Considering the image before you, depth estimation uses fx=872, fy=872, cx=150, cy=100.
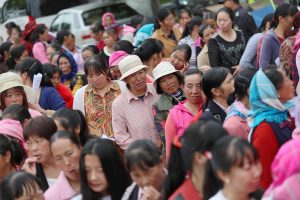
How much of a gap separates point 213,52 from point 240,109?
11.7ft

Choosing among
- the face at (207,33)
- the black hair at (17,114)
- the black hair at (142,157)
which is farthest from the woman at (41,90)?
the black hair at (142,157)

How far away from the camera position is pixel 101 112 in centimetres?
876

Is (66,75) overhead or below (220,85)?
below

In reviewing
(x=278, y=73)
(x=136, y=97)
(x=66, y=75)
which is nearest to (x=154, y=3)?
(x=66, y=75)

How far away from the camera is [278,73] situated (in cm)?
623

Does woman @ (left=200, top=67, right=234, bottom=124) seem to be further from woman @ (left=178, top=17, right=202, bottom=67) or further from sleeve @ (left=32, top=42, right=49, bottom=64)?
sleeve @ (left=32, top=42, right=49, bottom=64)

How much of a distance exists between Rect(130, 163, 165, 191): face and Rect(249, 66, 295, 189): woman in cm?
101

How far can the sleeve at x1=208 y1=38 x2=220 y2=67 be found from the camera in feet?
33.1

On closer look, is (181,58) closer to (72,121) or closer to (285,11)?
(285,11)

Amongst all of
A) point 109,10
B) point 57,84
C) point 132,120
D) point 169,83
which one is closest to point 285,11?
point 169,83

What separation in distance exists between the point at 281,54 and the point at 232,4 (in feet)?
17.2

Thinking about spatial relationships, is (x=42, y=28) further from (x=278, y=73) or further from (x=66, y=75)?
(x=278, y=73)

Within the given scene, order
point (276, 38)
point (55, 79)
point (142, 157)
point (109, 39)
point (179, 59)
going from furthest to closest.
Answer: point (109, 39) → point (55, 79) → point (179, 59) → point (276, 38) → point (142, 157)


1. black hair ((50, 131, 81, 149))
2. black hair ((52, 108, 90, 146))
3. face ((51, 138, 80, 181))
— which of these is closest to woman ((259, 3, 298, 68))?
black hair ((52, 108, 90, 146))
